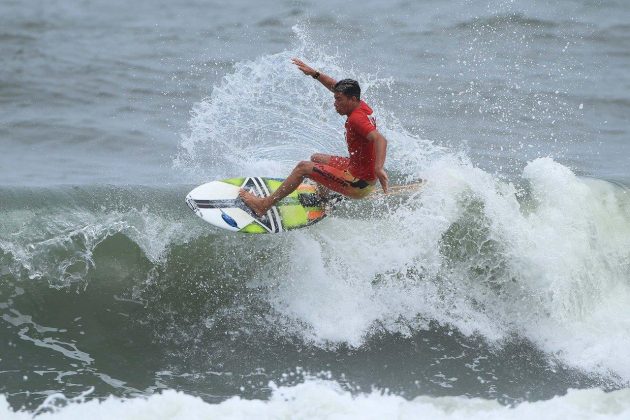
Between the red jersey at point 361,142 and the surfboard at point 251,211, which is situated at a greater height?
the red jersey at point 361,142

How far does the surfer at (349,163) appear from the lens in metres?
6.50

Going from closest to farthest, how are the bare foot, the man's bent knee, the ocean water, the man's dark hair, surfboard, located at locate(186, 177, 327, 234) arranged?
the ocean water < the man's dark hair < the man's bent knee < the bare foot < surfboard, located at locate(186, 177, 327, 234)

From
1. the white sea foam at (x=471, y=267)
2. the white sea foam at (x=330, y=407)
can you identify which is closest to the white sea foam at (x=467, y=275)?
the white sea foam at (x=471, y=267)

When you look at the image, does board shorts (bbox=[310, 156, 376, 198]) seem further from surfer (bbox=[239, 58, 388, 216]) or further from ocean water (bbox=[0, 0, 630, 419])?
ocean water (bbox=[0, 0, 630, 419])

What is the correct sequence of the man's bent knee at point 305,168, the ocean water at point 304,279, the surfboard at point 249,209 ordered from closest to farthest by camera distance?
the ocean water at point 304,279 < the man's bent knee at point 305,168 < the surfboard at point 249,209

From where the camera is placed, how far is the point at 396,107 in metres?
13.0

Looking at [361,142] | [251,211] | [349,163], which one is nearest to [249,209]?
[251,211]

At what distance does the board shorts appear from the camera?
6953 millimetres

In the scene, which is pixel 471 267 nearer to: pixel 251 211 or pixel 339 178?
pixel 339 178

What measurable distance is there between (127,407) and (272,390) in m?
1.11

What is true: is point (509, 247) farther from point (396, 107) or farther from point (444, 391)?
point (396, 107)

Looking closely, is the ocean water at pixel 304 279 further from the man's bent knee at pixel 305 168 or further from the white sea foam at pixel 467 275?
the man's bent knee at pixel 305 168

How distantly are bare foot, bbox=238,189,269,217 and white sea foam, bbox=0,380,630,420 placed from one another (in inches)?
64.0

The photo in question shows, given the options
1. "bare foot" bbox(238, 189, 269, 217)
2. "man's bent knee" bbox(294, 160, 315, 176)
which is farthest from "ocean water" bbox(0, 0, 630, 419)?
"man's bent knee" bbox(294, 160, 315, 176)
